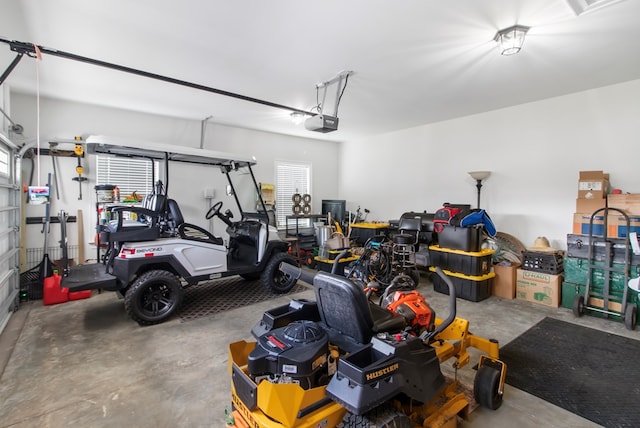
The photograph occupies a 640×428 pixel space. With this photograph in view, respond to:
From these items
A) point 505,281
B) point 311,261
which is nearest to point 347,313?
point 505,281

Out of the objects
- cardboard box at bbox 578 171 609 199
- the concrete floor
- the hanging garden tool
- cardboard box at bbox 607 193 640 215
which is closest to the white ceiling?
the hanging garden tool

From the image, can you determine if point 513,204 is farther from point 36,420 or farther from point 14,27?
point 14,27

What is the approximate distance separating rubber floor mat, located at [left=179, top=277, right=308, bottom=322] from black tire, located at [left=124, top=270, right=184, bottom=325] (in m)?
0.25

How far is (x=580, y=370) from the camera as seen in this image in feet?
8.82

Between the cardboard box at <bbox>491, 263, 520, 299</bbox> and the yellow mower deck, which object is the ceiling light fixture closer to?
the yellow mower deck

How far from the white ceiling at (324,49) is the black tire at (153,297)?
2481 mm

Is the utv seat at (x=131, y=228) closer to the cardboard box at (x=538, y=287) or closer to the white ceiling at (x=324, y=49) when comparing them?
the white ceiling at (x=324, y=49)

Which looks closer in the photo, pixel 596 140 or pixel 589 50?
pixel 589 50

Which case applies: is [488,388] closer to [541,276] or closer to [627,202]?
[541,276]

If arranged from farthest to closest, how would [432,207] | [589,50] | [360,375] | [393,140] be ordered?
[393,140]
[432,207]
[589,50]
[360,375]

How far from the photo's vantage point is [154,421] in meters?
2.07

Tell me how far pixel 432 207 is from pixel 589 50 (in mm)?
3567

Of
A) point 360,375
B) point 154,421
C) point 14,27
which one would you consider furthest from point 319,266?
point 14,27

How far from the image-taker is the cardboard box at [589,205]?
407cm
